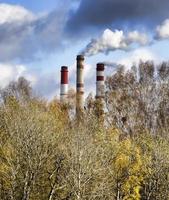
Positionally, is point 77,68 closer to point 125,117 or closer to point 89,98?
point 89,98

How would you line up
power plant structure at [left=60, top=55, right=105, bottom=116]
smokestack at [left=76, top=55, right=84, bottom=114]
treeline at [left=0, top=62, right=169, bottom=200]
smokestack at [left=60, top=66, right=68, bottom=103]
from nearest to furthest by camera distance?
1. treeline at [left=0, top=62, right=169, bottom=200]
2. smokestack at [left=76, top=55, right=84, bottom=114]
3. power plant structure at [left=60, top=55, right=105, bottom=116]
4. smokestack at [left=60, top=66, right=68, bottom=103]

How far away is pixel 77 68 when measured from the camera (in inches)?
3152

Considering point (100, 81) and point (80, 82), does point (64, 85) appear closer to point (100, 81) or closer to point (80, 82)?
point (80, 82)

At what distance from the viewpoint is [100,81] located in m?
78.8

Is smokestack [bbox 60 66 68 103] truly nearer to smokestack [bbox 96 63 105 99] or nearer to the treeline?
smokestack [bbox 96 63 105 99]

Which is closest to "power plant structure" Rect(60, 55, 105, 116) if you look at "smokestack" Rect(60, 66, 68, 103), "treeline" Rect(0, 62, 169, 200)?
"smokestack" Rect(60, 66, 68, 103)

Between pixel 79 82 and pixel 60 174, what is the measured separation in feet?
113

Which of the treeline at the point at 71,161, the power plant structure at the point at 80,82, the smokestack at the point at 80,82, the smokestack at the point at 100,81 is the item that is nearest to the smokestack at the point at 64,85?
the power plant structure at the point at 80,82

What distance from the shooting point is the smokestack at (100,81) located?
77000mm

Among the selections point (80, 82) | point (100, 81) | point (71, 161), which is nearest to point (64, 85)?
point (80, 82)

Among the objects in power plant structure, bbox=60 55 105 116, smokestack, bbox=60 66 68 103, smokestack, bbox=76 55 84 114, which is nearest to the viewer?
smokestack, bbox=76 55 84 114

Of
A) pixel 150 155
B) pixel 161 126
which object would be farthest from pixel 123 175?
pixel 161 126

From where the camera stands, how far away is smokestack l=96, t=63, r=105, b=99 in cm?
7700

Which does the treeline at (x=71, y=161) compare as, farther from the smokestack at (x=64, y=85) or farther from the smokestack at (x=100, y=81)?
the smokestack at (x=64, y=85)
